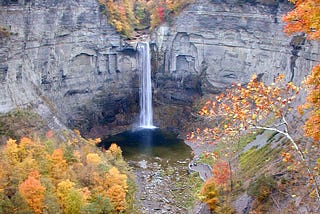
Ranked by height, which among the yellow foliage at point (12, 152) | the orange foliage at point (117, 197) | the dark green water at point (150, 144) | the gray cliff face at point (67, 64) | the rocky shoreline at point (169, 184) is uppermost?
the gray cliff face at point (67, 64)

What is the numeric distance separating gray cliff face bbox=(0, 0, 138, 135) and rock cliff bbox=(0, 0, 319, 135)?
114 mm

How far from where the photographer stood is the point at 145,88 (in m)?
72.8

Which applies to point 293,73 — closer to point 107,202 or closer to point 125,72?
point 125,72

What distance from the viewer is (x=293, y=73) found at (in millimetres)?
55906

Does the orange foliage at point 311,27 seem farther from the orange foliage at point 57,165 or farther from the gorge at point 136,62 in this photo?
the gorge at point 136,62

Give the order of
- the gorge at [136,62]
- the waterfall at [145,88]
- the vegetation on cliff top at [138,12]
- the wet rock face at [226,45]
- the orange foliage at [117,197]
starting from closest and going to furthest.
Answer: the orange foliage at [117,197] → the gorge at [136,62] → the wet rock face at [226,45] → the vegetation on cliff top at [138,12] → the waterfall at [145,88]

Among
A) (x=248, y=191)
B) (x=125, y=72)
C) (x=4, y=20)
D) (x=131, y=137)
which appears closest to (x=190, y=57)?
(x=125, y=72)

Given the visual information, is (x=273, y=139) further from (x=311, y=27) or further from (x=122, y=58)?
(x=122, y=58)

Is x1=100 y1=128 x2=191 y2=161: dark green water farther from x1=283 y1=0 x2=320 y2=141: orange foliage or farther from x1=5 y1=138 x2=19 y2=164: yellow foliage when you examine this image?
x1=283 y1=0 x2=320 y2=141: orange foliage

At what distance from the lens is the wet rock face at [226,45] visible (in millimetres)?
59719

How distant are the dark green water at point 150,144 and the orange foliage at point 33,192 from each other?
2643cm

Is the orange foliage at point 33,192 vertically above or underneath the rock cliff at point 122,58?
underneath

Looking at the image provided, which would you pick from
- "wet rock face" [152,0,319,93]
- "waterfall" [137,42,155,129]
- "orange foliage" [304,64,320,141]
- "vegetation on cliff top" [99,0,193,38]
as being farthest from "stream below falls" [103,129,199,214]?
"orange foliage" [304,64,320,141]

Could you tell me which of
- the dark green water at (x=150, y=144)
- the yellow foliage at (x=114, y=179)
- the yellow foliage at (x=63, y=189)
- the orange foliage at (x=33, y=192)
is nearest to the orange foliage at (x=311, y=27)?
the orange foliage at (x=33, y=192)
